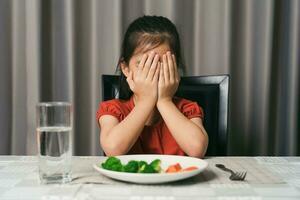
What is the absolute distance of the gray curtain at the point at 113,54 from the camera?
1745 mm

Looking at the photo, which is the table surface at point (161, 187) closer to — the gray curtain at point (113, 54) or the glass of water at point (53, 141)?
the glass of water at point (53, 141)

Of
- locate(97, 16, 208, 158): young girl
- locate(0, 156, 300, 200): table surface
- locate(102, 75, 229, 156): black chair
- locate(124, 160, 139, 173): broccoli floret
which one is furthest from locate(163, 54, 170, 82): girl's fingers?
locate(124, 160, 139, 173): broccoli floret

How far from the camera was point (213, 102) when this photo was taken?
54.5 inches

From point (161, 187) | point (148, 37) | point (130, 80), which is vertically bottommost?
point (161, 187)

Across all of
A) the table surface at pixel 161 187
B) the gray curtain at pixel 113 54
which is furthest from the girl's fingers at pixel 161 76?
the gray curtain at pixel 113 54

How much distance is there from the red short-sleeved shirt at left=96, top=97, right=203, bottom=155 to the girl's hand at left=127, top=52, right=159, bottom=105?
0.10 metres

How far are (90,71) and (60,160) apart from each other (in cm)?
102

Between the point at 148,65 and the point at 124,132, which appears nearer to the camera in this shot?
the point at 124,132

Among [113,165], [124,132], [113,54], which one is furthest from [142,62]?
[113,54]

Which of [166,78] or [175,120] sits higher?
[166,78]

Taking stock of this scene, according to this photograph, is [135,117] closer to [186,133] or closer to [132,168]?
[186,133]

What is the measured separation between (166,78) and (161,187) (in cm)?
52

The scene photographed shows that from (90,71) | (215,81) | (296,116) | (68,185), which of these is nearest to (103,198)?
(68,185)

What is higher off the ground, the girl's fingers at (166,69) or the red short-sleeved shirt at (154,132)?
the girl's fingers at (166,69)
